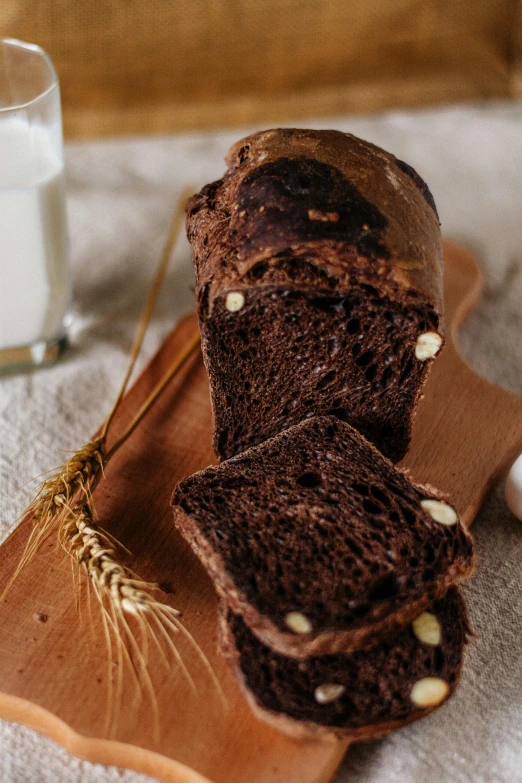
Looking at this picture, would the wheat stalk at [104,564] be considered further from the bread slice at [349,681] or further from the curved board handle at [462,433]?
the curved board handle at [462,433]

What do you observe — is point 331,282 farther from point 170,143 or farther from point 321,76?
point 321,76

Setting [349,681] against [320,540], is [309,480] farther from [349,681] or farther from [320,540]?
[349,681]

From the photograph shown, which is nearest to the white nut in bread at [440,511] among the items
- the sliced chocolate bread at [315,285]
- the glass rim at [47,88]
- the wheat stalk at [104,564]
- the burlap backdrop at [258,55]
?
the sliced chocolate bread at [315,285]

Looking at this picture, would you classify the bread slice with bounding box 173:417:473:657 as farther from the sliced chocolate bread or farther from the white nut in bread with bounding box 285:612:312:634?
the sliced chocolate bread

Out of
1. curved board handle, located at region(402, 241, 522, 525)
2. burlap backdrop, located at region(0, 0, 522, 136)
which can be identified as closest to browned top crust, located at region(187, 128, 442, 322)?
curved board handle, located at region(402, 241, 522, 525)

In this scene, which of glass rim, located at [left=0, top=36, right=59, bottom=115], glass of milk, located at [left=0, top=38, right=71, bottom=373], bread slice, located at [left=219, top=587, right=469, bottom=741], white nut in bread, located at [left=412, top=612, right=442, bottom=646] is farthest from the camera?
glass of milk, located at [left=0, top=38, right=71, bottom=373]

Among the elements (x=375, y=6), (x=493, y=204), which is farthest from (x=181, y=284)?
(x=375, y=6)
